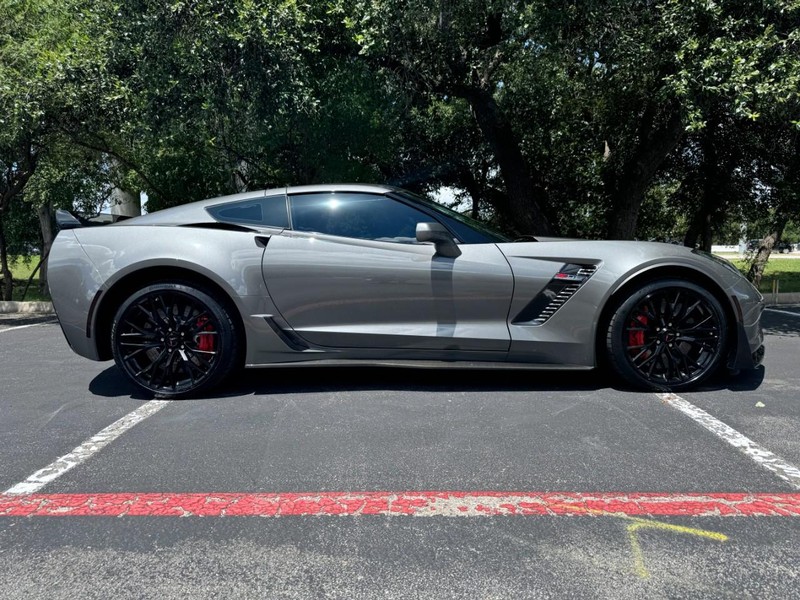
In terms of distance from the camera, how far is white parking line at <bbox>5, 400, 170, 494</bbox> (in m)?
2.61

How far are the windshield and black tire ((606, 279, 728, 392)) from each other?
967 millimetres

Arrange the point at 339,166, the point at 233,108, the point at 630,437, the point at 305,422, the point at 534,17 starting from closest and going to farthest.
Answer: the point at 630,437 → the point at 305,422 → the point at 534,17 → the point at 233,108 → the point at 339,166

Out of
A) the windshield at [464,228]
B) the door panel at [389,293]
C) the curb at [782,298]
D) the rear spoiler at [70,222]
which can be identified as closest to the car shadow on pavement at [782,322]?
the curb at [782,298]

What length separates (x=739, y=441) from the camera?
303 cm

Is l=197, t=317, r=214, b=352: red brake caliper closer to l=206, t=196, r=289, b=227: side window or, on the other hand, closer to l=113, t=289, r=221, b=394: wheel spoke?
l=113, t=289, r=221, b=394: wheel spoke

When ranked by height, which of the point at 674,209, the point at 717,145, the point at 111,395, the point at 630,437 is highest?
the point at 717,145

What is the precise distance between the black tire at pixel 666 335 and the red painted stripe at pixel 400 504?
1.52m

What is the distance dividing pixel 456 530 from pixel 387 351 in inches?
73.7

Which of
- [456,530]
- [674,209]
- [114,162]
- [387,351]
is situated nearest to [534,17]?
[387,351]

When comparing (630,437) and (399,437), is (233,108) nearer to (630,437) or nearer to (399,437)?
(399,437)

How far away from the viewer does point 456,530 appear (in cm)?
215

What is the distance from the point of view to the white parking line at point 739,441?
2639mm

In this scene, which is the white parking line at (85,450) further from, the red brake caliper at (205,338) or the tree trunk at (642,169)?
the tree trunk at (642,169)

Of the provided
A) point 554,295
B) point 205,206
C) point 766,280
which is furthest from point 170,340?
point 766,280
